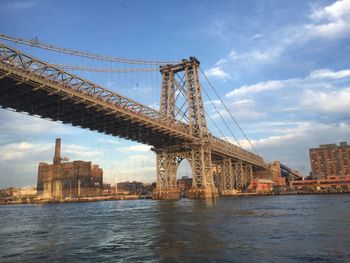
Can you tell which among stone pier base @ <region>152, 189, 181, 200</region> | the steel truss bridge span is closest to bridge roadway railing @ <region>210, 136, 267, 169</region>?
the steel truss bridge span

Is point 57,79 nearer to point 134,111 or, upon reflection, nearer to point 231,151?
point 134,111

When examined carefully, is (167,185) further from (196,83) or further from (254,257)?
(254,257)

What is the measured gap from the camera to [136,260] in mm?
14531

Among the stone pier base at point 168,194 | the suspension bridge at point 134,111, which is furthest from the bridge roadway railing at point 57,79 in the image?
the stone pier base at point 168,194

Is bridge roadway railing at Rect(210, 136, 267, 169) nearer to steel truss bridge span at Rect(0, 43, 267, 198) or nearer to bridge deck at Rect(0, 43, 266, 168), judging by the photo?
steel truss bridge span at Rect(0, 43, 267, 198)

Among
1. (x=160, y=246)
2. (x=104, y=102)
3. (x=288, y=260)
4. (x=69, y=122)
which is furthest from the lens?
(x=69, y=122)

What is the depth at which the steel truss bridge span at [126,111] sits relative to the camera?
43.7m

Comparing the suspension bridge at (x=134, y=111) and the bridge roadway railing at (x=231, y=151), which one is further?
the bridge roadway railing at (x=231, y=151)

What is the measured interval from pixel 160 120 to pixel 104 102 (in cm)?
1958

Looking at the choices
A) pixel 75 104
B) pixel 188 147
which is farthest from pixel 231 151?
pixel 75 104

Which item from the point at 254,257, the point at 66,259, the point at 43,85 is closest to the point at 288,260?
the point at 254,257

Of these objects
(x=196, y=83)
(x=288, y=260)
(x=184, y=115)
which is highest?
(x=196, y=83)

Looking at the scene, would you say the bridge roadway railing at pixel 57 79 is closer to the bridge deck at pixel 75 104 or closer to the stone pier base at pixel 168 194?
the bridge deck at pixel 75 104

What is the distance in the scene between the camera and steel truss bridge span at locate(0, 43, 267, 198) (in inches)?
1721
